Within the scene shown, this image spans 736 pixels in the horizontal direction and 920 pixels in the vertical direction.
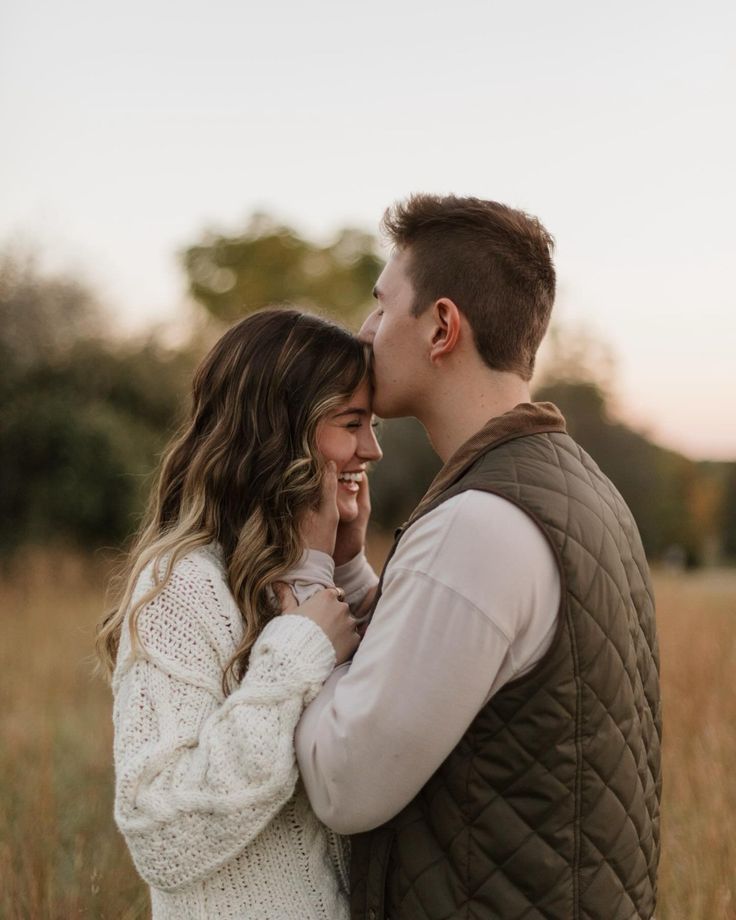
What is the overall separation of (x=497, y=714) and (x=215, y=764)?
21.1 inches

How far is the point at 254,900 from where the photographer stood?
6.63 feet

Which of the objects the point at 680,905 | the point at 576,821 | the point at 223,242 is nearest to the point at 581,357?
the point at 223,242

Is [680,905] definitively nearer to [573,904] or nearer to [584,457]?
[573,904]

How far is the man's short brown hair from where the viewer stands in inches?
85.5

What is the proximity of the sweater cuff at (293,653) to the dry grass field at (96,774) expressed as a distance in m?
1.34

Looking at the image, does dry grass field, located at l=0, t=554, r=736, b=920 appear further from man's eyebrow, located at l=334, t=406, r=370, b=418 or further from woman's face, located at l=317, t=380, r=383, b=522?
man's eyebrow, located at l=334, t=406, r=370, b=418

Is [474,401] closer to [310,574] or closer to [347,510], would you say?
[310,574]

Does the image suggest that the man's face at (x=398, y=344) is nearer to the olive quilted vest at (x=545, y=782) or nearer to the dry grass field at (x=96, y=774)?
the olive quilted vest at (x=545, y=782)

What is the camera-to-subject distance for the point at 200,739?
1876 mm

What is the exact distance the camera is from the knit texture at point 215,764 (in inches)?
71.7

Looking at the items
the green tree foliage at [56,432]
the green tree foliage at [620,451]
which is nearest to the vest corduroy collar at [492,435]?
the green tree foliage at [56,432]

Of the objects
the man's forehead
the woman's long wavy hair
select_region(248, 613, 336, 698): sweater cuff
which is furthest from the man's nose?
select_region(248, 613, 336, 698): sweater cuff

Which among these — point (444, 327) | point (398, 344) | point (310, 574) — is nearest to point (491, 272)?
point (444, 327)

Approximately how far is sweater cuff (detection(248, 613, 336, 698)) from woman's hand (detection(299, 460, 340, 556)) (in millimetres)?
367
